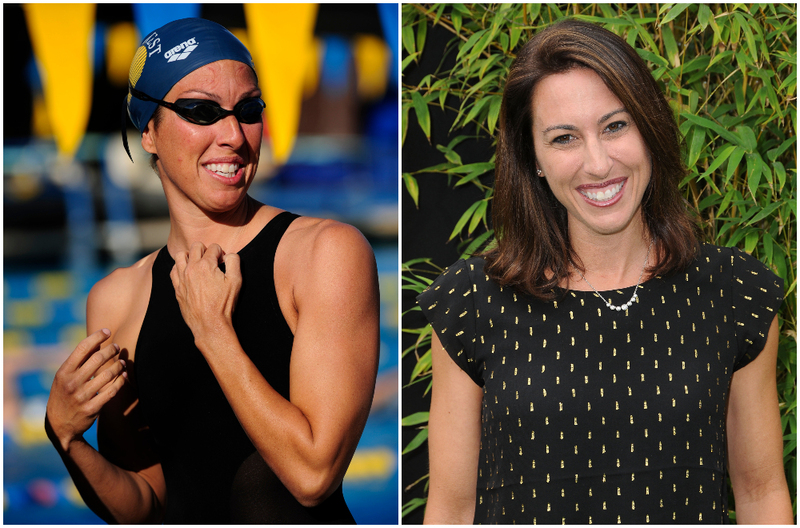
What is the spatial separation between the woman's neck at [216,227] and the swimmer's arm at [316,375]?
147 mm

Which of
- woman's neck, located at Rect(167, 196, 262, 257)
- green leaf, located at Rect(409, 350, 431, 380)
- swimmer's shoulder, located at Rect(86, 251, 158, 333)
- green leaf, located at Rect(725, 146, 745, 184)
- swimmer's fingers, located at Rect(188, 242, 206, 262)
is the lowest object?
green leaf, located at Rect(409, 350, 431, 380)

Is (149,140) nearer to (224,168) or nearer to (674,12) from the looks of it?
(224,168)

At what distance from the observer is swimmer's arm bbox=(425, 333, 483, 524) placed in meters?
1.37

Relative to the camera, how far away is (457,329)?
4.43 feet

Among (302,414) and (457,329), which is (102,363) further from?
(457,329)

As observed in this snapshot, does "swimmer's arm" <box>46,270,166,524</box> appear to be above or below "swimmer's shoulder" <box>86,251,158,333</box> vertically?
below

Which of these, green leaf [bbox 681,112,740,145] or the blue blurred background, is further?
green leaf [bbox 681,112,740,145]

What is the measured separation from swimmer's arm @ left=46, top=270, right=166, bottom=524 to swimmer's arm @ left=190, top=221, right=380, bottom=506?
0.30 metres

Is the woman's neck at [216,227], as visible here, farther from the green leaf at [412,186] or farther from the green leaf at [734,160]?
the green leaf at [734,160]

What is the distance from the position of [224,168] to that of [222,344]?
Answer: 1.12 feet

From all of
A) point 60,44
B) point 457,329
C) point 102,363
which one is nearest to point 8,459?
point 102,363

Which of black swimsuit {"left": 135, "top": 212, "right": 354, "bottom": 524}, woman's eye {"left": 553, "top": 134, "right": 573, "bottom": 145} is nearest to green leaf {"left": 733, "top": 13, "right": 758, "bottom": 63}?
woman's eye {"left": 553, "top": 134, "right": 573, "bottom": 145}

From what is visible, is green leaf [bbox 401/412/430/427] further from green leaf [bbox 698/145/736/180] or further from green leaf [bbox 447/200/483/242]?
green leaf [bbox 698/145/736/180]

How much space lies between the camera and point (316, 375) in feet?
4.09
